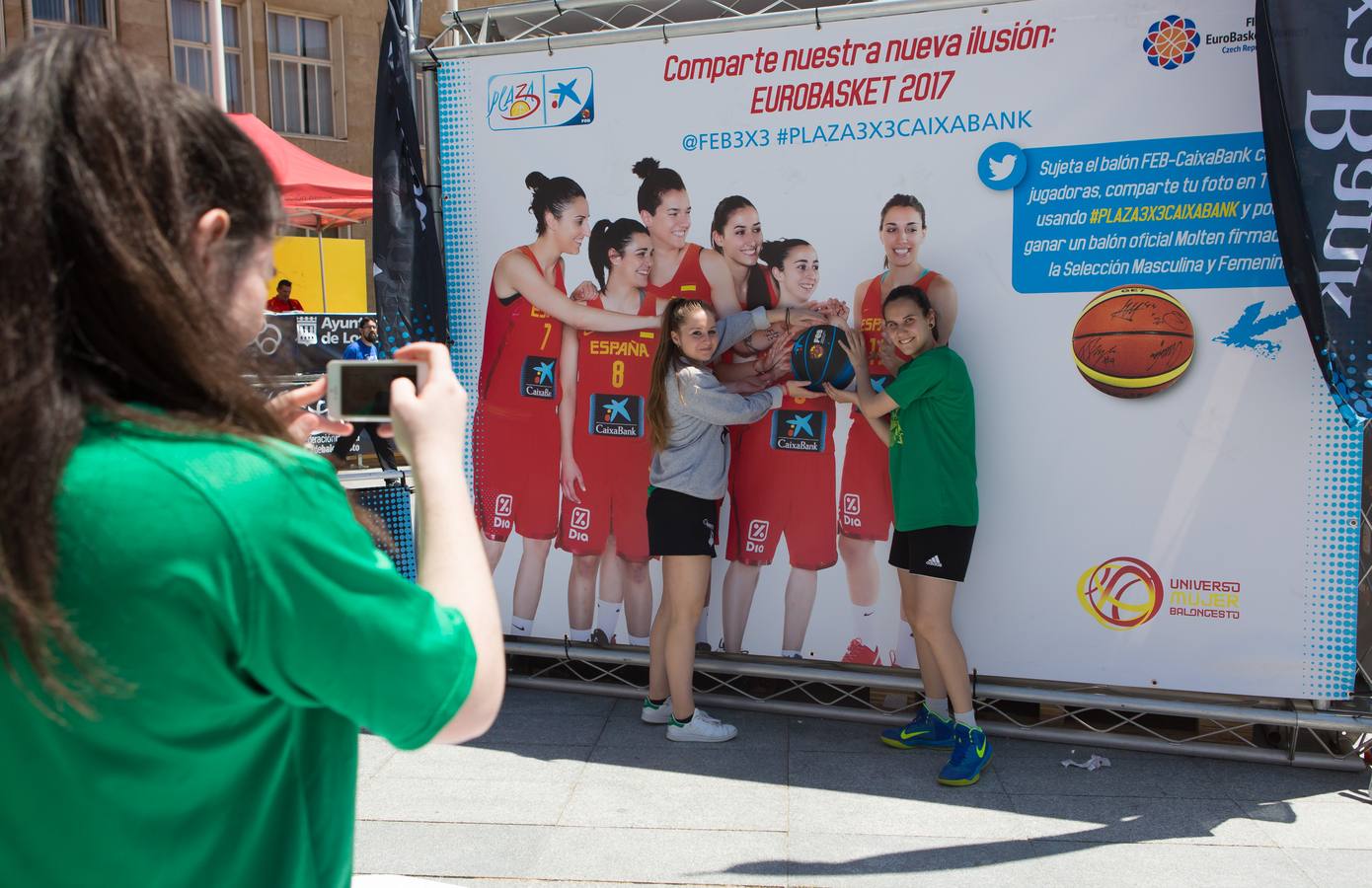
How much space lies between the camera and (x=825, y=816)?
4.30 metres

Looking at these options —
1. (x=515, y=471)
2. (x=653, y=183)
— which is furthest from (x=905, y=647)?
(x=653, y=183)

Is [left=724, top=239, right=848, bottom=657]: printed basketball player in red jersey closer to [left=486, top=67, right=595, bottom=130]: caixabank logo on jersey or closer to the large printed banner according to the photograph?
the large printed banner

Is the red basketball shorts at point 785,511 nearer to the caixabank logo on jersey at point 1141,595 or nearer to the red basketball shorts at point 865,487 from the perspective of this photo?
the red basketball shorts at point 865,487

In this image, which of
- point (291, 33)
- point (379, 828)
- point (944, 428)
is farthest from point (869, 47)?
point (291, 33)

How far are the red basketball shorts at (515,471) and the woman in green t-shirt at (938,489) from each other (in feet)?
6.49

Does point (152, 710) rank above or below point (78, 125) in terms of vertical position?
below

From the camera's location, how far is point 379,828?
13.8ft

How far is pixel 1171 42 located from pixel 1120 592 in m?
2.41

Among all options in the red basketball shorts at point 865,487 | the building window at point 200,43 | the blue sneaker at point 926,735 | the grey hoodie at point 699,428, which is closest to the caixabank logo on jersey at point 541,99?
the grey hoodie at point 699,428

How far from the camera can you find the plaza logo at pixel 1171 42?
182 inches

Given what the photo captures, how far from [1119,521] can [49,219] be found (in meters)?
4.71

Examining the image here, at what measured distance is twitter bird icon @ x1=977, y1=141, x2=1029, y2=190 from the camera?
4.91 m

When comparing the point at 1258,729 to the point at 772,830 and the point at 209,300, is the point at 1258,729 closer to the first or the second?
the point at 772,830

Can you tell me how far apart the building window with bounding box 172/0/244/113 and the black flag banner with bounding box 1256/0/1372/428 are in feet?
74.4
